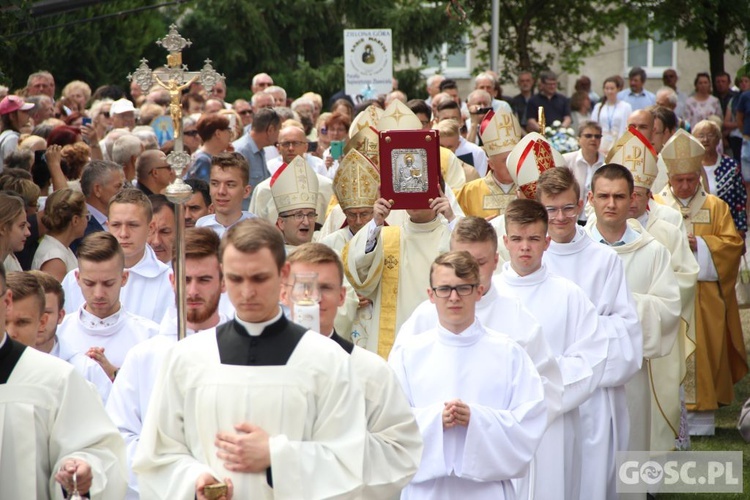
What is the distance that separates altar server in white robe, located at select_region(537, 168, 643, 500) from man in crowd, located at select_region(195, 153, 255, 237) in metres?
2.02

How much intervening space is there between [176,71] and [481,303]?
1920 mm

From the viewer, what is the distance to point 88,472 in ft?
14.2

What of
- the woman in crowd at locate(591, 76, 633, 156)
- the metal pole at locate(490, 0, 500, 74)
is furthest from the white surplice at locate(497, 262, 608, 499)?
the metal pole at locate(490, 0, 500, 74)

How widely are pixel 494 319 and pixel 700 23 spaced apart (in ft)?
54.3

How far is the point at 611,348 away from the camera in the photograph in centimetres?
734

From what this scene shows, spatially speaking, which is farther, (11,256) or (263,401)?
(11,256)

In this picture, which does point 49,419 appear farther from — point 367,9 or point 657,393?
point 367,9

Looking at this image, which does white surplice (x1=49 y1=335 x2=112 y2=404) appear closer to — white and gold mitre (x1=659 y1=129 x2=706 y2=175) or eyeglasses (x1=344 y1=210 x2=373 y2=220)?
eyeglasses (x1=344 y1=210 x2=373 y2=220)

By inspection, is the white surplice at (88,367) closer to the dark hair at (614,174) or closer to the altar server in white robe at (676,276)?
the dark hair at (614,174)

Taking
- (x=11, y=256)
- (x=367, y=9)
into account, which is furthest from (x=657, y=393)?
(x=367, y=9)

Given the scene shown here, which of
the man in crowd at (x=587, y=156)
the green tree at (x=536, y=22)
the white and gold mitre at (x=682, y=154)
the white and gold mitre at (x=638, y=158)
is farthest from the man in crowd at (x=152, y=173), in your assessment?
the green tree at (x=536, y=22)

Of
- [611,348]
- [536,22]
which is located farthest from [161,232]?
[536,22]

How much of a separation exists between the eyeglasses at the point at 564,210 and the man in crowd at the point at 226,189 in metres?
2.00

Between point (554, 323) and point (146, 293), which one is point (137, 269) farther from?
point (554, 323)
